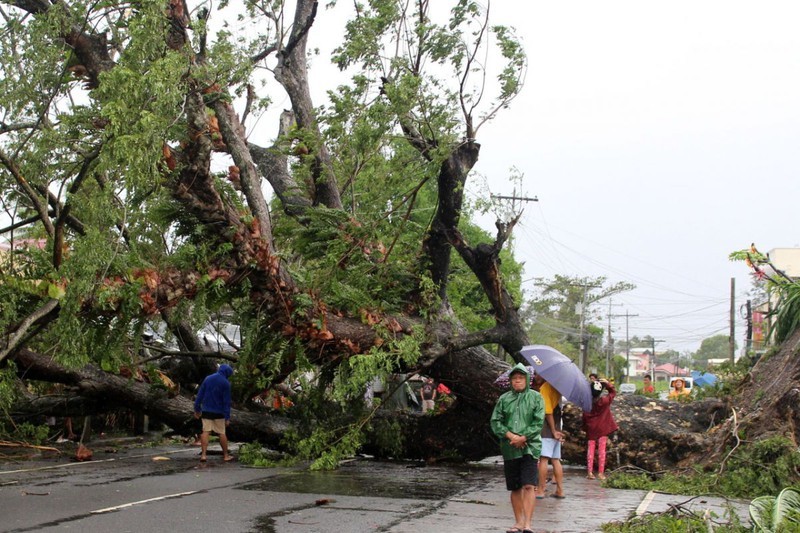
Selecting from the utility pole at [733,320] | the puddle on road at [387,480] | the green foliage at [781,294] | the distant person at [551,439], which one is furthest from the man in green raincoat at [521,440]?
the utility pole at [733,320]

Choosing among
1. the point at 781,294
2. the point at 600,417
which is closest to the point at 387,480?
the point at 600,417

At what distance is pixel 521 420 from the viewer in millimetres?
8195

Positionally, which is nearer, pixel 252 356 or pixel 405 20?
pixel 252 356

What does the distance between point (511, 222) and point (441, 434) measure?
12.0 ft

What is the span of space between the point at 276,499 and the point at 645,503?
4.13 m

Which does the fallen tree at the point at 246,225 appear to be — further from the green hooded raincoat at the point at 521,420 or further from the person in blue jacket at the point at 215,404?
the green hooded raincoat at the point at 521,420

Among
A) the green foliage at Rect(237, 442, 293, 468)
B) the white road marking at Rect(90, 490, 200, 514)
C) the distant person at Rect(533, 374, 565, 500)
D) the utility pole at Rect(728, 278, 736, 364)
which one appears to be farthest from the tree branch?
the utility pole at Rect(728, 278, 736, 364)

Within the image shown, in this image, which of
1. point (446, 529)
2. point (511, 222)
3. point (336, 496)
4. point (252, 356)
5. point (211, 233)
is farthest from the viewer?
point (511, 222)

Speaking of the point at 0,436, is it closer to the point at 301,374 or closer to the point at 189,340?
the point at 189,340

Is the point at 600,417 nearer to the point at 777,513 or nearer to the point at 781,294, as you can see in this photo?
the point at 781,294

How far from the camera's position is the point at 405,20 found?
1562cm

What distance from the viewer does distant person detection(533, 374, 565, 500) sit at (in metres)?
10.9

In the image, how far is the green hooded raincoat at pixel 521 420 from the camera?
817cm

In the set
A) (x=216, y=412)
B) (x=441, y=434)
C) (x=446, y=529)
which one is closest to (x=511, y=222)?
(x=441, y=434)
